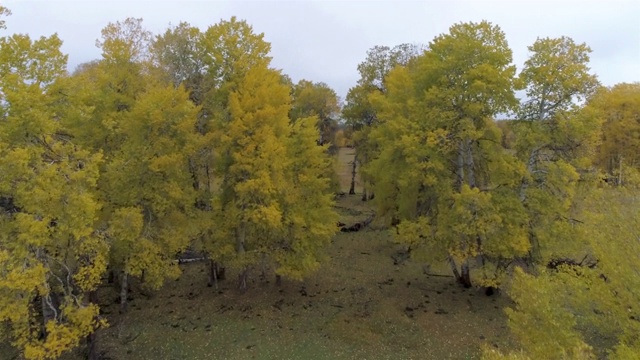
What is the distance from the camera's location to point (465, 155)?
70.1 feet

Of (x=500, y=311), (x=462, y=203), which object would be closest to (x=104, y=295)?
(x=462, y=203)

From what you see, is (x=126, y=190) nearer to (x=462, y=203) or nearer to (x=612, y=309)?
(x=462, y=203)

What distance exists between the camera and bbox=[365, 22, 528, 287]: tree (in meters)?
18.7

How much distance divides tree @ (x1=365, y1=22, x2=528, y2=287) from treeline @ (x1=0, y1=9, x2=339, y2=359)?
569cm

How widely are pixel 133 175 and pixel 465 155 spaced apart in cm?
1656

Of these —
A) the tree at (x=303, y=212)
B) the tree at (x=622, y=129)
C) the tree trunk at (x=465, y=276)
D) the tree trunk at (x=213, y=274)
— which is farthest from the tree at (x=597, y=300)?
the tree at (x=622, y=129)

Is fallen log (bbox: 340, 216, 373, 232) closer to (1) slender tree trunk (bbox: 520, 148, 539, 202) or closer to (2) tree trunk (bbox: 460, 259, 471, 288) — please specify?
(2) tree trunk (bbox: 460, 259, 471, 288)

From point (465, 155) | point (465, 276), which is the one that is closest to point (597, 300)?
point (465, 155)

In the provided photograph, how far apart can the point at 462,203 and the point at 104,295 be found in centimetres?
1996

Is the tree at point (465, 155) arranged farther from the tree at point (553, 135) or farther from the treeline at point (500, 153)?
the tree at point (553, 135)

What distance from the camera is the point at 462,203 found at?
739 inches

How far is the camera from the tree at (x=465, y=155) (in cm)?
1870

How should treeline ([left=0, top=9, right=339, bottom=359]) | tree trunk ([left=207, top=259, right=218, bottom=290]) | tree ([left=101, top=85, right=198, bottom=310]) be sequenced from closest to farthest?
treeline ([left=0, top=9, right=339, bottom=359])
tree ([left=101, top=85, right=198, bottom=310])
tree trunk ([left=207, top=259, right=218, bottom=290])

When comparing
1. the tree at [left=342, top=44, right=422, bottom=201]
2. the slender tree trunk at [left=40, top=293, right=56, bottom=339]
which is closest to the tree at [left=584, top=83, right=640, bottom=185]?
the tree at [left=342, top=44, right=422, bottom=201]
